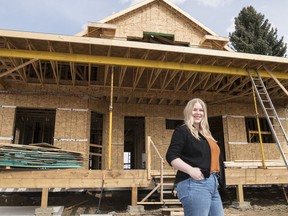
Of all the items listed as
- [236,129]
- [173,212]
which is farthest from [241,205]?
[236,129]

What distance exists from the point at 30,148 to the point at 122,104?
6501 millimetres

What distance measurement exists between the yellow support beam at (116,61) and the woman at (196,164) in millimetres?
7828

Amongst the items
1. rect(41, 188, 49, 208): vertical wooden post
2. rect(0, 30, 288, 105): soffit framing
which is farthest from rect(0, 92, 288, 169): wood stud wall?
rect(41, 188, 49, 208): vertical wooden post

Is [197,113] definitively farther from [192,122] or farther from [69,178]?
[69,178]

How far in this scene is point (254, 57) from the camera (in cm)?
1105

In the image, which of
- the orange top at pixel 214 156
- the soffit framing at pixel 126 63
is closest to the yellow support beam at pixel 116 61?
the soffit framing at pixel 126 63

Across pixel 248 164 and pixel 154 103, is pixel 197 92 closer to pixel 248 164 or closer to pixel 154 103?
pixel 154 103

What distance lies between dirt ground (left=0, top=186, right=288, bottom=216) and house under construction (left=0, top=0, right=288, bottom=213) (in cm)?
76

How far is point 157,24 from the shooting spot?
626 inches

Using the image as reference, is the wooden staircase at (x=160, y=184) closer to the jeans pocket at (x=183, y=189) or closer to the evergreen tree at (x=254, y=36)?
the jeans pocket at (x=183, y=189)

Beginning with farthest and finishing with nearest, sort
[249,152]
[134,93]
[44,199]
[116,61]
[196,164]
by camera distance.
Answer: [249,152] < [134,93] < [116,61] < [44,199] < [196,164]

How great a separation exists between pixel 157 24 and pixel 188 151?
46.0ft

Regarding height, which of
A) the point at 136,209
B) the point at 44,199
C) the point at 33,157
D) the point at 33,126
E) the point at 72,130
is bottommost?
the point at 136,209

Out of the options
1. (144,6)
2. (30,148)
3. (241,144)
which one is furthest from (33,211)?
(144,6)
